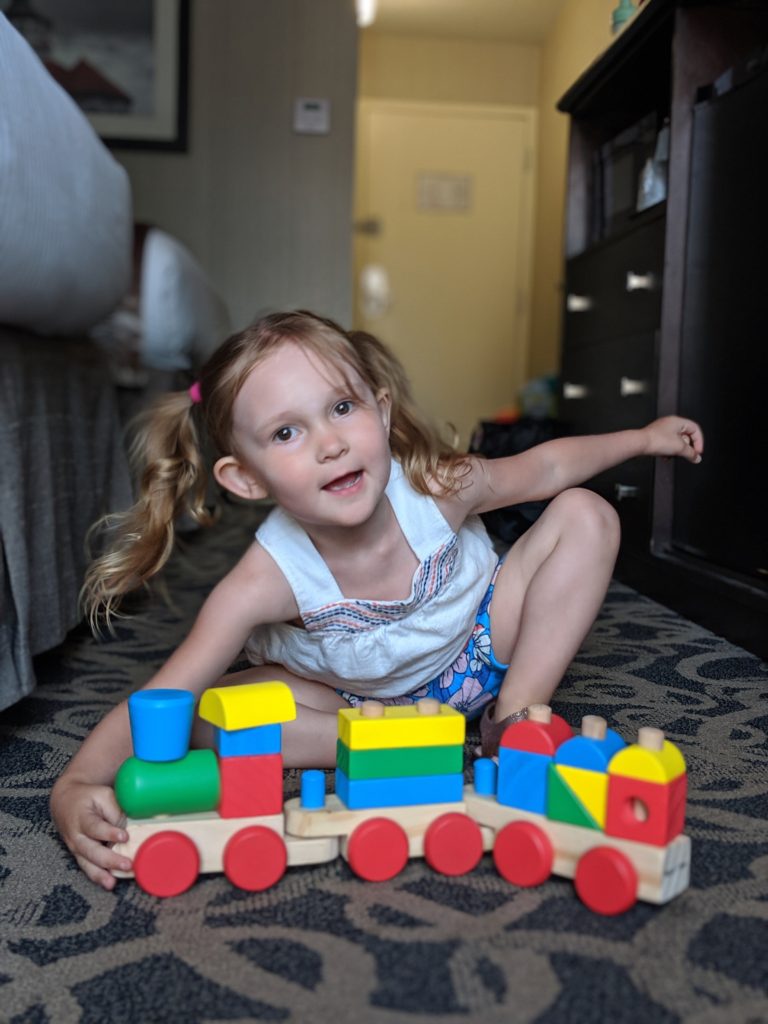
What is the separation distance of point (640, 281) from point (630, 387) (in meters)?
0.20

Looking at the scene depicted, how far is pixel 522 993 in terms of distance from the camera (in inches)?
23.0

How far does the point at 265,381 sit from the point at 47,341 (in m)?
0.73

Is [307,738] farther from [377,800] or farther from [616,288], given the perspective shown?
[616,288]

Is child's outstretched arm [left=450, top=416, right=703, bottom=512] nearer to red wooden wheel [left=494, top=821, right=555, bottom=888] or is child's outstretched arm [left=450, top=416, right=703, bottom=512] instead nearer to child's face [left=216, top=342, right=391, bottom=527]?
child's face [left=216, top=342, right=391, bottom=527]

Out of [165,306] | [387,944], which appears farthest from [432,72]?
[387,944]

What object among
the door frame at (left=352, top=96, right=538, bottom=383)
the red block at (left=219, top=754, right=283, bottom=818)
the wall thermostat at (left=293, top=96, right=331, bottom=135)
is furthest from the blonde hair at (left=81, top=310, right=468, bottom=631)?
the door frame at (left=352, top=96, right=538, bottom=383)

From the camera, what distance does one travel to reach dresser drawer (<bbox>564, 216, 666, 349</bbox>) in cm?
184

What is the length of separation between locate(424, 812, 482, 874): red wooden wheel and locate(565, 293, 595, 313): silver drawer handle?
1662 mm

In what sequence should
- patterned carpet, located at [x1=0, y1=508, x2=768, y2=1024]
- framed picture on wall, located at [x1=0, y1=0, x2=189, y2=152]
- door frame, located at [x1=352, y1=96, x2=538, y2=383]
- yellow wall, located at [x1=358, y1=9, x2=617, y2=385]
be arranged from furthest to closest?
door frame, located at [x1=352, y1=96, x2=538, y2=383], yellow wall, located at [x1=358, y1=9, x2=617, y2=385], framed picture on wall, located at [x1=0, y1=0, x2=189, y2=152], patterned carpet, located at [x1=0, y1=508, x2=768, y2=1024]

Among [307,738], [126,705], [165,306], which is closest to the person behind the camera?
[126,705]

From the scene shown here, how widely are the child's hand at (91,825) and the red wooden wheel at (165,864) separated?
3cm

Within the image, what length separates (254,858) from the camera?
0.73 m

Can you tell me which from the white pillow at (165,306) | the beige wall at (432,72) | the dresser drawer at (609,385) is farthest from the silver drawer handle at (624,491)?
the beige wall at (432,72)

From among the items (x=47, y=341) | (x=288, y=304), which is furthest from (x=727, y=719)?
(x=288, y=304)
